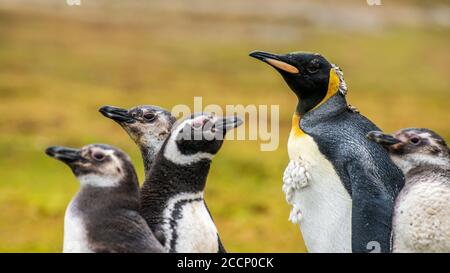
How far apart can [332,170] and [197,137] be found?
984 millimetres

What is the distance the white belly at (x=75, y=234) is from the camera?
360cm

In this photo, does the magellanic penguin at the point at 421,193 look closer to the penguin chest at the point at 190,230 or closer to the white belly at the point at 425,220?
the white belly at the point at 425,220

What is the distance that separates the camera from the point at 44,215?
43.4ft

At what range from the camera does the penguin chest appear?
393 cm

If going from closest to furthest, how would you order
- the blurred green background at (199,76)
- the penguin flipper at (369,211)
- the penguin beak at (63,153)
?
the penguin beak at (63,153), the penguin flipper at (369,211), the blurred green background at (199,76)

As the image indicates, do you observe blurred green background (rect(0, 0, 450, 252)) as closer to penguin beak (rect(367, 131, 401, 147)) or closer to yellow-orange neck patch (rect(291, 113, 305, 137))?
yellow-orange neck patch (rect(291, 113, 305, 137))

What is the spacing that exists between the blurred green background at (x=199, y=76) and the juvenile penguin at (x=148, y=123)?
19.3ft

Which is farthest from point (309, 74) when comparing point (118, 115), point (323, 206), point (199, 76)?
point (199, 76)

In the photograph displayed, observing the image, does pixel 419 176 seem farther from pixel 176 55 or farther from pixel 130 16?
pixel 130 16

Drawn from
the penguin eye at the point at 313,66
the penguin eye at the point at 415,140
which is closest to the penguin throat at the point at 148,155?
the penguin eye at the point at 313,66

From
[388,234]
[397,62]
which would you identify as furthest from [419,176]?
[397,62]

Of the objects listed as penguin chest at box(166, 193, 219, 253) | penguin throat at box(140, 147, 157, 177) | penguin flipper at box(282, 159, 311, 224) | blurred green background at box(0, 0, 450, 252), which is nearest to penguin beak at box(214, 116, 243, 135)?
penguin chest at box(166, 193, 219, 253)

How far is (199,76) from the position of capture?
29.6 m

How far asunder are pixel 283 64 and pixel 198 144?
3.40ft
